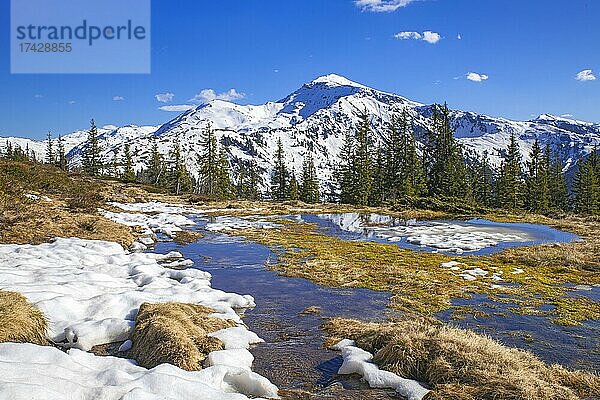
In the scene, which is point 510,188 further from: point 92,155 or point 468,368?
point 92,155

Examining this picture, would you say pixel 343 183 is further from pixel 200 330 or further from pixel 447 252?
pixel 200 330

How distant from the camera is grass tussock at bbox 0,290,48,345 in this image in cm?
817

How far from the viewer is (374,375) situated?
8.28 metres

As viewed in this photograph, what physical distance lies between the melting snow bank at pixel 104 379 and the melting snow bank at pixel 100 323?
0.01 metres

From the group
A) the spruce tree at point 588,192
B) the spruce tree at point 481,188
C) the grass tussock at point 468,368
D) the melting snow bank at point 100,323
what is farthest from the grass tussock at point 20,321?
the spruce tree at point 481,188

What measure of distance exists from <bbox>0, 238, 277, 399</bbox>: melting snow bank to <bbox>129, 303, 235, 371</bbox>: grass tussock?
0.37 meters

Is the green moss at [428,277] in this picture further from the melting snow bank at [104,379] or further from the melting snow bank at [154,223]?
the melting snow bank at [154,223]

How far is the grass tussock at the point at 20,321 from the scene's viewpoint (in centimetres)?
817

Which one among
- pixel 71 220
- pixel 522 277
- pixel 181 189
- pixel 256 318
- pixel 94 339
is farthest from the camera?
pixel 181 189

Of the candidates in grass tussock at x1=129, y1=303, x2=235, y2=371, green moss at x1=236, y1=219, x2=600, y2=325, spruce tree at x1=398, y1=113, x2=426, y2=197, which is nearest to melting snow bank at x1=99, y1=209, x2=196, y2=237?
green moss at x1=236, y1=219, x2=600, y2=325

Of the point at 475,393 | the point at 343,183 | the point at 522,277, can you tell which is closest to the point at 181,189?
the point at 343,183

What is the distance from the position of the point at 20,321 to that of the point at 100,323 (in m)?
1.70

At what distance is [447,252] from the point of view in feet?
83.9

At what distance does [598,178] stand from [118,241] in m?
92.4
